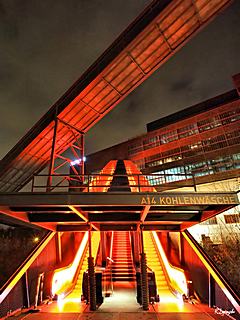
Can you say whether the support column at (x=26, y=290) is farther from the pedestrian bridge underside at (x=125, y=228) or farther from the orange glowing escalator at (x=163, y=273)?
the orange glowing escalator at (x=163, y=273)

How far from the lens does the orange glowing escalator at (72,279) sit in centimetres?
890

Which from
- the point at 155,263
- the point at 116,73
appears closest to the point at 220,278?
the point at 155,263

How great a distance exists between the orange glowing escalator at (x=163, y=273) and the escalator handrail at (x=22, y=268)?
17.8ft

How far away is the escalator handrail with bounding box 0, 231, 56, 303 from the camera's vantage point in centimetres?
668

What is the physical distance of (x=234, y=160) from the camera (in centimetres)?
2427

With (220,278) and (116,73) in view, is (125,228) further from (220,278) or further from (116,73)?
(116,73)

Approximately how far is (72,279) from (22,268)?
3588 millimetres

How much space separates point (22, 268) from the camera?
24.7ft

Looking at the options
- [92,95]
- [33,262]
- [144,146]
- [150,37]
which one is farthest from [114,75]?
[144,146]

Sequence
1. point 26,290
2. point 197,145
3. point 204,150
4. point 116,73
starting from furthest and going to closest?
point 197,145 → point 204,150 → point 116,73 → point 26,290

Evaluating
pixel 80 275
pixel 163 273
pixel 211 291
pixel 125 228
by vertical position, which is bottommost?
pixel 163 273

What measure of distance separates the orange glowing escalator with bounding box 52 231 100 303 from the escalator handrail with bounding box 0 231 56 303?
4.13ft

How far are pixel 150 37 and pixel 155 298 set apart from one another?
11532mm

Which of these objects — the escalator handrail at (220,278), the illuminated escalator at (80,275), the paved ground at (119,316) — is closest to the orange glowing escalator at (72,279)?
the illuminated escalator at (80,275)
